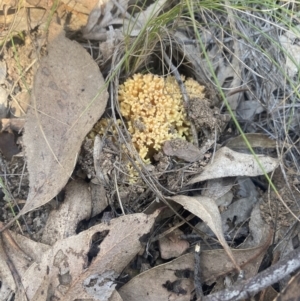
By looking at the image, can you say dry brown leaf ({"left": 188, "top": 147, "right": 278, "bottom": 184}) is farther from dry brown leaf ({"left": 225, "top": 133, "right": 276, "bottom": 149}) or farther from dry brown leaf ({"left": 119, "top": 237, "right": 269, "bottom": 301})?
dry brown leaf ({"left": 119, "top": 237, "right": 269, "bottom": 301})

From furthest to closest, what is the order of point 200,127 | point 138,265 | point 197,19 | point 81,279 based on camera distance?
point 197,19 → point 200,127 → point 138,265 → point 81,279

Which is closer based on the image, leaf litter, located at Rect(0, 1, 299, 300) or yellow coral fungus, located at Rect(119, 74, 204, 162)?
leaf litter, located at Rect(0, 1, 299, 300)

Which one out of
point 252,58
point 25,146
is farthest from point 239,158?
point 25,146

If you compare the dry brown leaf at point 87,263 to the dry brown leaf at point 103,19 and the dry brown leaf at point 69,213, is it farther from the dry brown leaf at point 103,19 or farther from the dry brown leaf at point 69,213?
the dry brown leaf at point 103,19

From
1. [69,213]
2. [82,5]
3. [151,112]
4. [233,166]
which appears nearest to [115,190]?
[69,213]

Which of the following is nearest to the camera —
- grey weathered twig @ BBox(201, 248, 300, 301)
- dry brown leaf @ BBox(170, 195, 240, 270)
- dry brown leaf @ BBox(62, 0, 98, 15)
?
grey weathered twig @ BBox(201, 248, 300, 301)

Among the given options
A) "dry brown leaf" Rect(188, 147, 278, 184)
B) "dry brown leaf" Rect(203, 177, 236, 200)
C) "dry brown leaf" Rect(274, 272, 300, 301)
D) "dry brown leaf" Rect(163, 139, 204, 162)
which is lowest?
"dry brown leaf" Rect(274, 272, 300, 301)

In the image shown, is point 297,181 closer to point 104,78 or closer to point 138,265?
point 138,265

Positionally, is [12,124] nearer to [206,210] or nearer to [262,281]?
[206,210]

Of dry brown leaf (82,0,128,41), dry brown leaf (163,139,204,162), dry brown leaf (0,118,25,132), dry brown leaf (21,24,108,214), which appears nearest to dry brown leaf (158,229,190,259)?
dry brown leaf (163,139,204,162)
